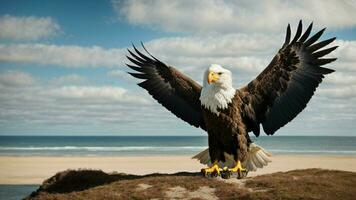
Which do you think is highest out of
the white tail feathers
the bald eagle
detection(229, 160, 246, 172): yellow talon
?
the bald eagle

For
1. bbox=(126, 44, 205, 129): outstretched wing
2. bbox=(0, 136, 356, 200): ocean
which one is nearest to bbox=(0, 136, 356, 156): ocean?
bbox=(0, 136, 356, 200): ocean

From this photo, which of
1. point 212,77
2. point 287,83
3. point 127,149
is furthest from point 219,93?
point 127,149

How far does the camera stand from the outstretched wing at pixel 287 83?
9.94 metres

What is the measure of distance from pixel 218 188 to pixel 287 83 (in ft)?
8.56

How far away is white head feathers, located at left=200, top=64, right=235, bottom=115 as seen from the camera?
984cm

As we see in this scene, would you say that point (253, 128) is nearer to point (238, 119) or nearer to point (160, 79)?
point (238, 119)

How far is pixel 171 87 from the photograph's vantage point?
38.3 ft

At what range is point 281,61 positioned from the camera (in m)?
9.95

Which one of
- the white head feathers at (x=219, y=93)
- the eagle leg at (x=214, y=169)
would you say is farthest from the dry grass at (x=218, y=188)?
the white head feathers at (x=219, y=93)

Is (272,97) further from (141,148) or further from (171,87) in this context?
(141,148)

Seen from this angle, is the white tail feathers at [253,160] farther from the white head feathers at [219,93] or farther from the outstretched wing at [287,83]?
the white head feathers at [219,93]

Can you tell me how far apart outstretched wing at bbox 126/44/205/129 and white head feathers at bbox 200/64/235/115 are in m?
1.12

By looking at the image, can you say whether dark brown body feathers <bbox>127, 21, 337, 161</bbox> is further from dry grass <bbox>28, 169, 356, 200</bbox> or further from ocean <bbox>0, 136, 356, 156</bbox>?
ocean <bbox>0, 136, 356, 156</bbox>

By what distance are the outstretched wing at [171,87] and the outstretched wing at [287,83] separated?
1.41m
